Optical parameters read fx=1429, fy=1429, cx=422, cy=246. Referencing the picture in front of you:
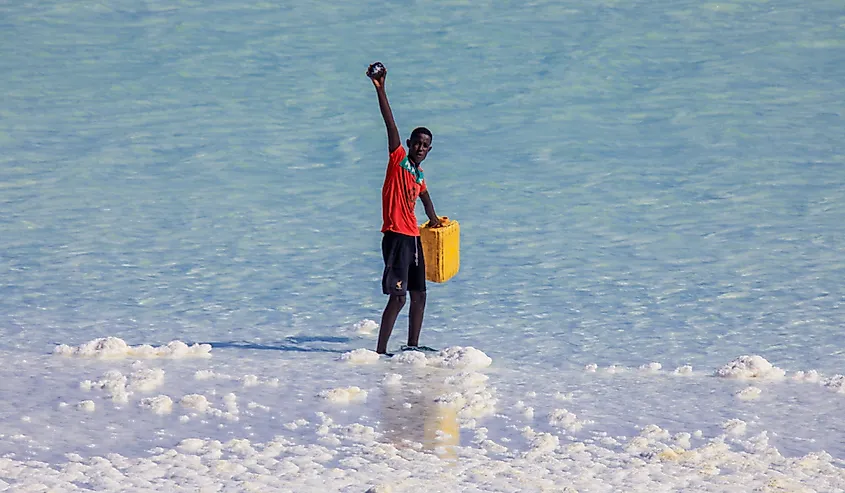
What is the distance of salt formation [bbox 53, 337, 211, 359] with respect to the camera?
350 inches

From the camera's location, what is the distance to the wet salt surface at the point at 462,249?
7.05 meters

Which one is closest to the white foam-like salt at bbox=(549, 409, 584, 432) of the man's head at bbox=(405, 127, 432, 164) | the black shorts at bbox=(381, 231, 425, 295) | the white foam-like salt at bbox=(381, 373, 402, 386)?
the white foam-like salt at bbox=(381, 373, 402, 386)

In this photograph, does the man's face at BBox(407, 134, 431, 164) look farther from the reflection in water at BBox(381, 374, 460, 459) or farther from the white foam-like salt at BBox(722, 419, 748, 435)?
the white foam-like salt at BBox(722, 419, 748, 435)

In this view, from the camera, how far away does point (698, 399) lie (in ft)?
26.3

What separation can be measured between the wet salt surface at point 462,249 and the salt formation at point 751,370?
24 millimetres

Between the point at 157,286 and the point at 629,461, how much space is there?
218 inches

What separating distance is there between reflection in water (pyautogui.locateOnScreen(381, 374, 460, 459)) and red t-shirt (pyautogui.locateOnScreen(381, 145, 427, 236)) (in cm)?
101

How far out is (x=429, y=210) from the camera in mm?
8953

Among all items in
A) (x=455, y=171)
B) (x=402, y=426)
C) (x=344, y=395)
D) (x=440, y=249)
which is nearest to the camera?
(x=402, y=426)

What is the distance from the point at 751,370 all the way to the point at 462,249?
4755 millimetres

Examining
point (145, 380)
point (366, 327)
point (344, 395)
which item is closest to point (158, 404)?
point (145, 380)

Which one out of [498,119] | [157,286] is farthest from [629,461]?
[498,119]

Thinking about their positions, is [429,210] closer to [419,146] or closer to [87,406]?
[419,146]

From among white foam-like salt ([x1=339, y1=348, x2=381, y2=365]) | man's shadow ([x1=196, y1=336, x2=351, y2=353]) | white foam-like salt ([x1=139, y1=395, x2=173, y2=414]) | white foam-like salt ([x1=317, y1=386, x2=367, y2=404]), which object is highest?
white foam-like salt ([x1=139, y1=395, x2=173, y2=414])
